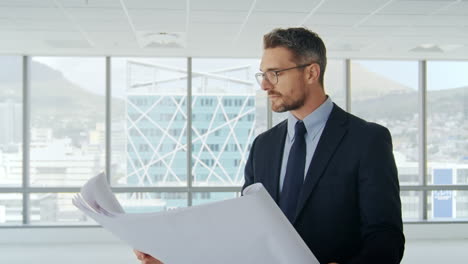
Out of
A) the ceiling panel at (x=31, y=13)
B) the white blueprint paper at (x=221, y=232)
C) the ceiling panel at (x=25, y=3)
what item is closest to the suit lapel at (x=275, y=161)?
the white blueprint paper at (x=221, y=232)

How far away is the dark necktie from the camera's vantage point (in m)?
1.29

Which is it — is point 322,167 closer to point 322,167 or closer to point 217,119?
point 322,167

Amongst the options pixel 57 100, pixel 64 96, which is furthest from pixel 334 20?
pixel 57 100

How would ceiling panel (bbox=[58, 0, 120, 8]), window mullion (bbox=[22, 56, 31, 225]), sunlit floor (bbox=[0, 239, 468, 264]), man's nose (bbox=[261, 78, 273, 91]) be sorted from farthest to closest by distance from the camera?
window mullion (bbox=[22, 56, 31, 225]) < sunlit floor (bbox=[0, 239, 468, 264]) < ceiling panel (bbox=[58, 0, 120, 8]) < man's nose (bbox=[261, 78, 273, 91])

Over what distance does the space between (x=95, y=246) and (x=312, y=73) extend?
20.8ft

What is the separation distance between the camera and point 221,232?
870 millimetres

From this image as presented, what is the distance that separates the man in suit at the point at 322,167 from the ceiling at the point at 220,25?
9.96ft

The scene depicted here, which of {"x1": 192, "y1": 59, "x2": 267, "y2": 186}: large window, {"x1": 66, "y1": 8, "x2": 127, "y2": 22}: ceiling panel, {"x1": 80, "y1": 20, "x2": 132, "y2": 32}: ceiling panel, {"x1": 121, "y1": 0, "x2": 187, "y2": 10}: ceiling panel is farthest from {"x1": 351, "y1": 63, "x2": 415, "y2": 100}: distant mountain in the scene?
{"x1": 66, "y1": 8, "x2": 127, "y2": 22}: ceiling panel

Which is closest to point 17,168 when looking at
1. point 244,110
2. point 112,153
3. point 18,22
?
point 112,153

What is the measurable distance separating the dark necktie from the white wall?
16.8 ft

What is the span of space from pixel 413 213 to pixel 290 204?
7152 millimetres

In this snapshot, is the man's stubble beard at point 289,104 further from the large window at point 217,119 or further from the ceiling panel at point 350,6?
the large window at point 217,119

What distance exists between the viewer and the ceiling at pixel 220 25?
4.36m

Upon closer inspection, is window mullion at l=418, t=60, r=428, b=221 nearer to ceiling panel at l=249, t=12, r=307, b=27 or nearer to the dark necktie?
ceiling panel at l=249, t=12, r=307, b=27
